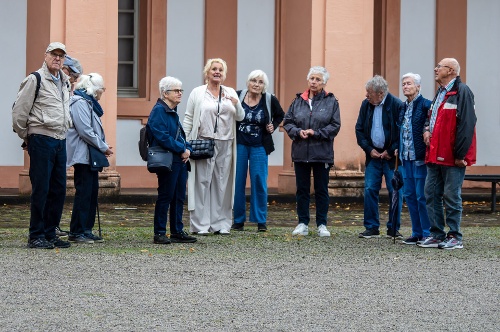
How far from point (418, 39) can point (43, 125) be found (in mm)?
12088

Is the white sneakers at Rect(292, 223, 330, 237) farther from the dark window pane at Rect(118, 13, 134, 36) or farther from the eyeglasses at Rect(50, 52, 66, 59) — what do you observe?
the dark window pane at Rect(118, 13, 134, 36)

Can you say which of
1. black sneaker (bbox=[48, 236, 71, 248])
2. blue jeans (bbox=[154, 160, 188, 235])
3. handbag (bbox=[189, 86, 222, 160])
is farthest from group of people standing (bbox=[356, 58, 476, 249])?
black sneaker (bbox=[48, 236, 71, 248])

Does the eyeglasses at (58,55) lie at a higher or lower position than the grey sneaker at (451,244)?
higher

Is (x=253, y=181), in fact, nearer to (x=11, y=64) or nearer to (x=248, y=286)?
(x=248, y=286)

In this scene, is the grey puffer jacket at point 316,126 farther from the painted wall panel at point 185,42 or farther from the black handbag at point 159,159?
the painted wall panel at point 185,42

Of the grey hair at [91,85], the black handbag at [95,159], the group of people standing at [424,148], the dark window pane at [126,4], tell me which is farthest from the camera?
the dark window pane at [126,4]

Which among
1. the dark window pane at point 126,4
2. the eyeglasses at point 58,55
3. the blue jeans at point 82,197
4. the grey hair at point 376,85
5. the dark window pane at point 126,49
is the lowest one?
the blue jeans at point 82,197

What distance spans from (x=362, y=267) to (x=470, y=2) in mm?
12865

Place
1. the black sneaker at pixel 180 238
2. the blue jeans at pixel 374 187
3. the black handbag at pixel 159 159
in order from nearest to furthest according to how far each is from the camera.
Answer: the black handbag at pixel 159 159
the black sneaker at pixel 180 238
the blue jeans at pixel 374 187

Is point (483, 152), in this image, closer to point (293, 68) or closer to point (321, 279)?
point (293, 68)

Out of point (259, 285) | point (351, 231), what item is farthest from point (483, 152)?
point (259, 285)

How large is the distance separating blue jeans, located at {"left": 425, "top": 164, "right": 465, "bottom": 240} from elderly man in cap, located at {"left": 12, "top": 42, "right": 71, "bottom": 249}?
346 cm

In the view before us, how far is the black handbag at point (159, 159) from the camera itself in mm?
12023

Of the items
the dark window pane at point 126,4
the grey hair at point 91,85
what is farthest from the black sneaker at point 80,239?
the dark window pane at point 126,4
